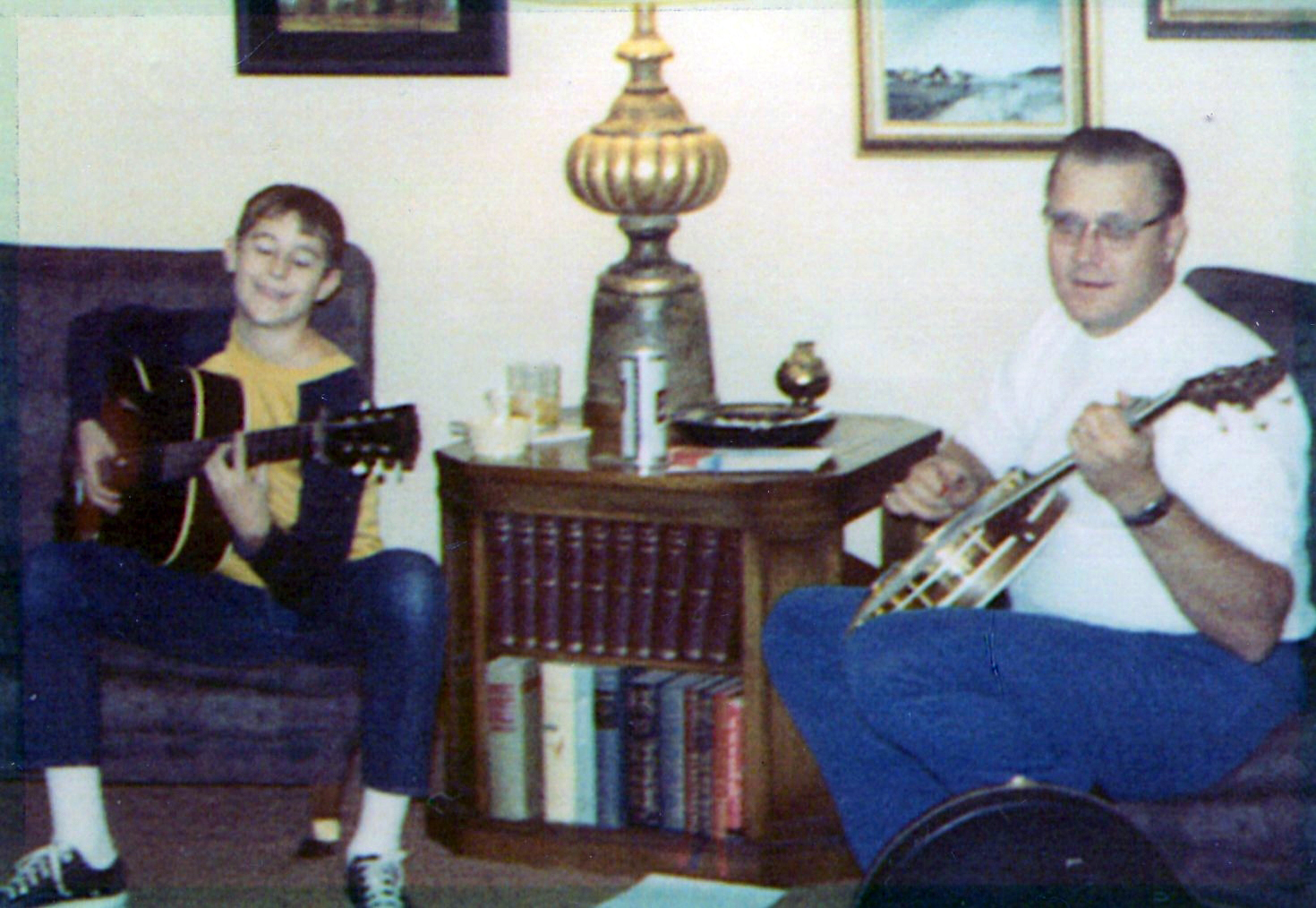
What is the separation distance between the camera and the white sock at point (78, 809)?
2.25m

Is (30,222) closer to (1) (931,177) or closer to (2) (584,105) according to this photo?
(2) (584,105)

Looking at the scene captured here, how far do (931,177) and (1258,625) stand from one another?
122 cm

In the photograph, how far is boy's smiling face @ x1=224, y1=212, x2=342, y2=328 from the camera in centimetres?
248

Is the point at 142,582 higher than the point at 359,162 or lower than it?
lower

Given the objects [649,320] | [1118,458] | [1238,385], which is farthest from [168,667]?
[1238,385]

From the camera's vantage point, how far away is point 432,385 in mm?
3035

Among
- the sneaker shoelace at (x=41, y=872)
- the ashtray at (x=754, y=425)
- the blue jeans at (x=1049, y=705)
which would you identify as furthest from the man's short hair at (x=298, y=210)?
the blue jeans at (x=1049, y=705)

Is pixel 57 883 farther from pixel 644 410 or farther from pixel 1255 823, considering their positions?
pixel 1255 823

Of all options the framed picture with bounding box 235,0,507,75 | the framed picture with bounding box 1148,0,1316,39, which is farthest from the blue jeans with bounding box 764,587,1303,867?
the framed picture with bounding box 235,0,507,75

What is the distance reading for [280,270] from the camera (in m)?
2.49

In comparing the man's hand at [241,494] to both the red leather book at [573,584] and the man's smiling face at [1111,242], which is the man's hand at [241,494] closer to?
the red leather book at [573,584]

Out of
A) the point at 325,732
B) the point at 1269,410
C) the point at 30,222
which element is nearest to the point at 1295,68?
the point at 1269,410

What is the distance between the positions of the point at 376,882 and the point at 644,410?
726 millimetres

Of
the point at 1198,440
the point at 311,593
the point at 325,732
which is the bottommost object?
the point at 325,732
